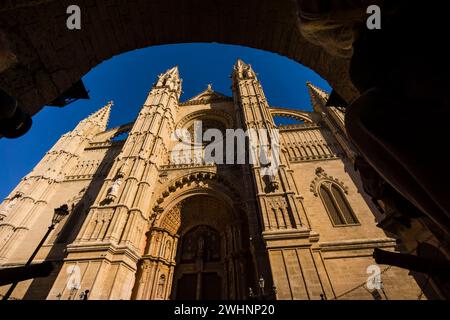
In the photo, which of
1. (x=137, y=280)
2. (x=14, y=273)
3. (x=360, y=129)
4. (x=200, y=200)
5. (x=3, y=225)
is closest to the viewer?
(x=360, y=129)

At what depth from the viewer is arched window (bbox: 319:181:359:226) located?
1027 cm

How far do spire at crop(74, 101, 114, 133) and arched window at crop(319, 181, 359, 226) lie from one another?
70.6 ft

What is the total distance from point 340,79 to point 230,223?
9789mm

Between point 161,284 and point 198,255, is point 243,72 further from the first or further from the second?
point 161,284

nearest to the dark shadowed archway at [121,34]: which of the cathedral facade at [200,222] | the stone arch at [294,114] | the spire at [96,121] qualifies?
the cathedral facade at [200,222]

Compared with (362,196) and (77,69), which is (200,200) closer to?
(362,196)

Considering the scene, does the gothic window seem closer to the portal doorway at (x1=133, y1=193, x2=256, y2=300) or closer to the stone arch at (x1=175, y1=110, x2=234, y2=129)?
the portal doorway at (x1=133, y1=193, x2=256, y2=300)

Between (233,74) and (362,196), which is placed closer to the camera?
(362,196)

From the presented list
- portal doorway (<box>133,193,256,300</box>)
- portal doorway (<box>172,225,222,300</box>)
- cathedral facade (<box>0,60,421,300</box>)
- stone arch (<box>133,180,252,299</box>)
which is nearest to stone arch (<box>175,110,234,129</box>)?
cathedral facade (<box>0,60,421,300</box>)

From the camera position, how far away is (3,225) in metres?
11.5

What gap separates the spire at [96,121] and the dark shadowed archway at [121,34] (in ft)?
66.2

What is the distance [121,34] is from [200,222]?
11.8 m

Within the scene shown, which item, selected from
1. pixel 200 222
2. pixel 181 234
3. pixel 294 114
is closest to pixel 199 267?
pixel 181 234
